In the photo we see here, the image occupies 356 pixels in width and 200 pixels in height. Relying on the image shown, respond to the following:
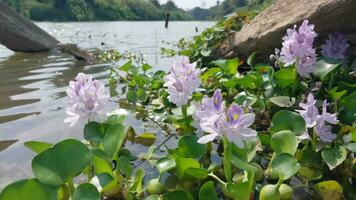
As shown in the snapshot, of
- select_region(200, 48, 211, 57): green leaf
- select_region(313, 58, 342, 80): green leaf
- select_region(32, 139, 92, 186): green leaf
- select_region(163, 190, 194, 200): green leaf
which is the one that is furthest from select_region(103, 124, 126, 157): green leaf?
select_region(200, 48, 211, 57): green leaf

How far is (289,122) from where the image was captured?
6.06ft

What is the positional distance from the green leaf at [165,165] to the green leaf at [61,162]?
347 millimetres

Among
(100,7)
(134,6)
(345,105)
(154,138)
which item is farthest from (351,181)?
(134,6)

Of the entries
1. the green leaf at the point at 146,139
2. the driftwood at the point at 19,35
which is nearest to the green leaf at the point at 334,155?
the green leaf at the point at 146,139

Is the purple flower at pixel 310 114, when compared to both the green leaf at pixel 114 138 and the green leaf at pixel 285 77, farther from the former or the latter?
→ the green leaf at pixel 114 138

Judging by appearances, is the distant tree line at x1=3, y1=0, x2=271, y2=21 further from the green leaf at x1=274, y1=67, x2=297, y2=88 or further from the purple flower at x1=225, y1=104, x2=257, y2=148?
the purple flower at x1=225, y1=104, x2=257, y2=148

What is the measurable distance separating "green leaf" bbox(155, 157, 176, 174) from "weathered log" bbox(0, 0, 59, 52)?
6749 mm

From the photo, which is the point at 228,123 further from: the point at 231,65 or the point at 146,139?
the point at 231,65

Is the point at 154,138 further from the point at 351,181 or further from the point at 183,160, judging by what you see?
the point at 351,181

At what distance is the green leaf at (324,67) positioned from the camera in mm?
2258

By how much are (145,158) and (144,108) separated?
4.06 ft

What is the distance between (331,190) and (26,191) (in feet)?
3.79

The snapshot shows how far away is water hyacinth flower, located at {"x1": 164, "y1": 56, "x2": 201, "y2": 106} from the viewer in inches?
71.1

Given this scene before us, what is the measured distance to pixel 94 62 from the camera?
654cm
